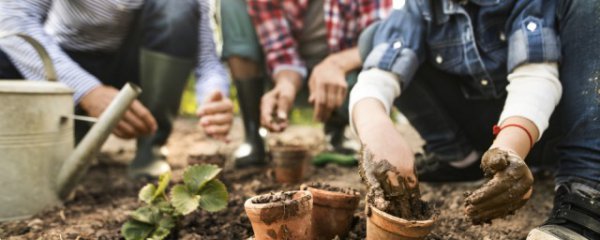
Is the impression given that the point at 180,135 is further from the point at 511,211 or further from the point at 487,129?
the point at 511,211

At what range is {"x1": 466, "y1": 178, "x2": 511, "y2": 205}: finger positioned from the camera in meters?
1.18

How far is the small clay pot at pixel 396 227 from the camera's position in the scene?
1139 millimetres

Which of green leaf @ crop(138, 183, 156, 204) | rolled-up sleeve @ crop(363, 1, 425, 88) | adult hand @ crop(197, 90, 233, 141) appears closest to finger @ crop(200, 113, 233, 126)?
adult hand @ crop(197, 90, 233, 141)

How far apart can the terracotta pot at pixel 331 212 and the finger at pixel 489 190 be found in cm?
35

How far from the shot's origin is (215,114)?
2.30 metres

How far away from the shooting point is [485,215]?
1240 millimetres

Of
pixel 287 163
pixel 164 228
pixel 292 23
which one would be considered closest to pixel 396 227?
pixel 164 228

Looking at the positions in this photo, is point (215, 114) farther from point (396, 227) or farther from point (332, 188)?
point (396, 227)

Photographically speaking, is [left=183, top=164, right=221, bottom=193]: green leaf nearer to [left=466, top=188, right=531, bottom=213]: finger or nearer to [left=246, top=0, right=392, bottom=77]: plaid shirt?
[left=466, top=188, right=531, bottom=213]: finger

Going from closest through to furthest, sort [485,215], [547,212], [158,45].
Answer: [485,215]
[547,212]
[158,45]

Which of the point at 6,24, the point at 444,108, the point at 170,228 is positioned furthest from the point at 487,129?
the point at 6,24

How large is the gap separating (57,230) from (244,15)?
1.59 meters

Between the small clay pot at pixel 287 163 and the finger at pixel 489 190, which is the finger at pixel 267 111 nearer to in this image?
the small clay pot at pixel 287 163

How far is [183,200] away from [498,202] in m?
0.93
